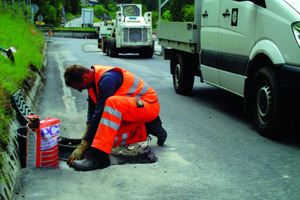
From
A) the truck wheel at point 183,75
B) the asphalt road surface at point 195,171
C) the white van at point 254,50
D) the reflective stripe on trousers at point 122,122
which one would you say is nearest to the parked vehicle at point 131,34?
the truck wheel at point 183,75

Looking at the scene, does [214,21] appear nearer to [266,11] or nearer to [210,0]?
[210,0]

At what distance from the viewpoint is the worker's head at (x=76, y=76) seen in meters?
4.87

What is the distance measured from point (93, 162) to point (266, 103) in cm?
271

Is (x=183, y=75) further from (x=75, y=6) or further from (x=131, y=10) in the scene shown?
(x=75, y=6)

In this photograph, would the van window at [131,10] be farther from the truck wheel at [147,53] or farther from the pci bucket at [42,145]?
→ the pci bucket at [42,145]

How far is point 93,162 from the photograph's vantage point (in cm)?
482

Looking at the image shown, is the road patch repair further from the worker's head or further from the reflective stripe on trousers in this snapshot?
the worker's head

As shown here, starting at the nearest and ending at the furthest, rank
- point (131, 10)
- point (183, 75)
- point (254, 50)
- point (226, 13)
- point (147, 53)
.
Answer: point (254, 50)
point (226, 13)
point (183, 75)
point (147, 53)
point (131, 10)

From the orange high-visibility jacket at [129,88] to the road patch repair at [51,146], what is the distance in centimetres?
63

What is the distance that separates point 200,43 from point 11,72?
142 inches

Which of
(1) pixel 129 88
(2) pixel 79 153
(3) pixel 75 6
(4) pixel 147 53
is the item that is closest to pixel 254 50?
(1) pixel 129 88

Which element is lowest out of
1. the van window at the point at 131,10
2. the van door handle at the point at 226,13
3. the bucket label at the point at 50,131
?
the bucket label at the point at 50,131

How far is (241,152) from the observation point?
218 inches

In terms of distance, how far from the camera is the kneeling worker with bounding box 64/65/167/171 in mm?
4836
